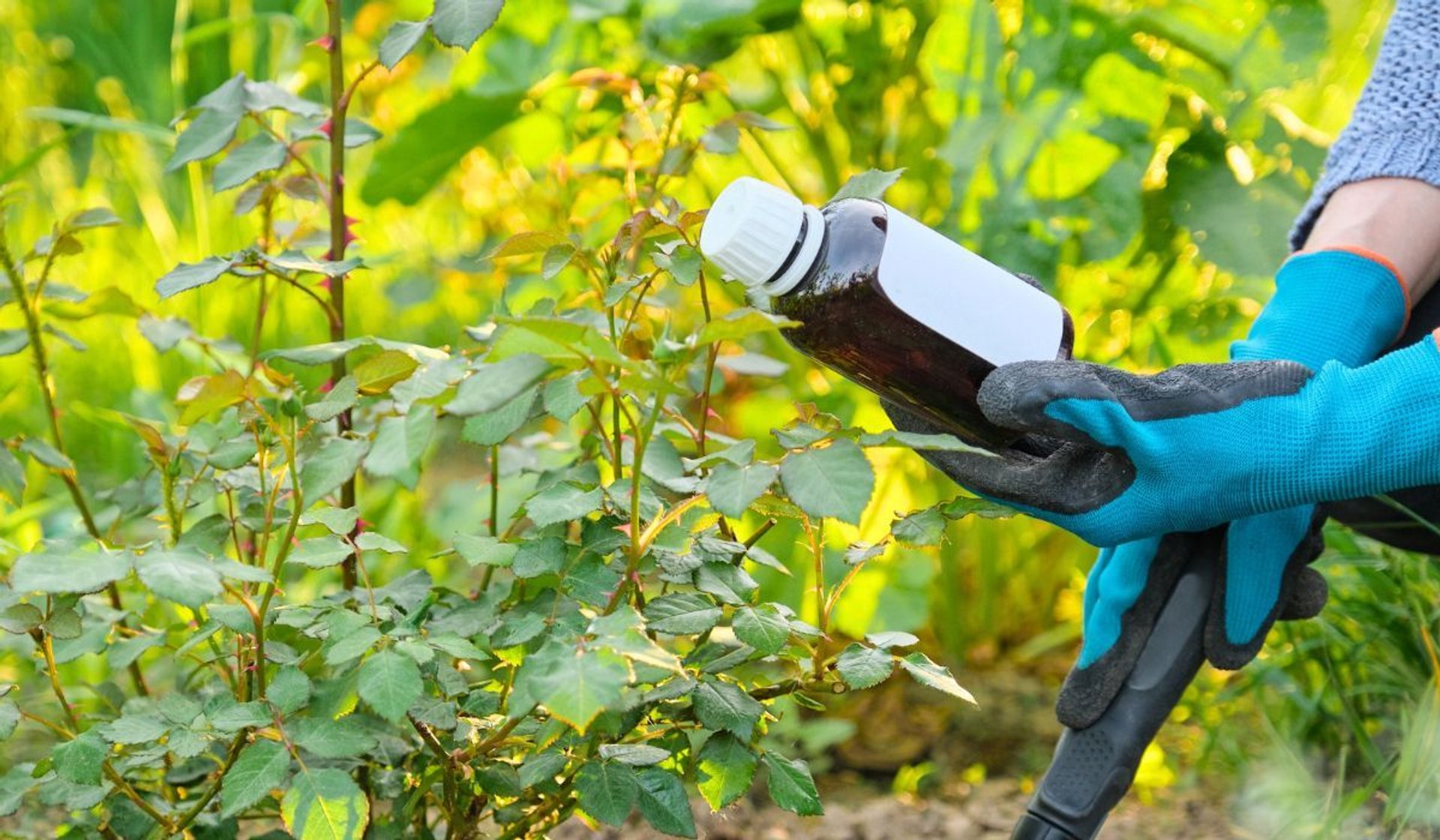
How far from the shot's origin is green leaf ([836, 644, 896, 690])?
0.77 m

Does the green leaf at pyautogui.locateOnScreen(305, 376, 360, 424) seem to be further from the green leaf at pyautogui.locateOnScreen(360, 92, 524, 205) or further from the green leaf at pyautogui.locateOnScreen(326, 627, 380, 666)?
the green leaf at pyautogui.locateOnScreen(360, 92, 524, 205)

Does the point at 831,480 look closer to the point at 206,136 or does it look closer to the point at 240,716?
the point at 240,716

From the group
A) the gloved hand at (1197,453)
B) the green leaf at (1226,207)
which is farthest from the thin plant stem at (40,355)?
the green leaf at (1226,207)

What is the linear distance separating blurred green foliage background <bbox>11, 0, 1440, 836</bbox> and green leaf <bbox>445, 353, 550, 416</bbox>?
1.63 ft

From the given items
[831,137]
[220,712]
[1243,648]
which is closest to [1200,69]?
[831,137]

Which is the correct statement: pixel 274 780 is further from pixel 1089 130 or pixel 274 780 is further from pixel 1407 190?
pixel 1089 130

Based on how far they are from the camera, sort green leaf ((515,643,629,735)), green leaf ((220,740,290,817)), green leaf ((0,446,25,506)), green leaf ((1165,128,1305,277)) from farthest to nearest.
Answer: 1. green leaf ((1165,128,1305,277))
2. green leaf ((0,446,25,506))
3. green leaf ((220,740,290,817))
4. green leaf ((515,643,629,735))

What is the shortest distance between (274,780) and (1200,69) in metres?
1.42

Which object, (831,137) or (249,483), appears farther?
(831,137)

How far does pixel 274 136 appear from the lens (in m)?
0.96

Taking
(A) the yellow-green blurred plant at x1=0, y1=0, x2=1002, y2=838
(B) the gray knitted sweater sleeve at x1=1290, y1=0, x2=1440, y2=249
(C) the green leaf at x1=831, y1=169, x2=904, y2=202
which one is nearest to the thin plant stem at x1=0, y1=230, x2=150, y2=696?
(A) the yellow-green blurred plant at x1=0, y1=0, x2=1002, y2=838

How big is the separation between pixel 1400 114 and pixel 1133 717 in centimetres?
57

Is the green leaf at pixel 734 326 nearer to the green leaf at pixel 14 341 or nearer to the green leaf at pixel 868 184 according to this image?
the green leaf at pixel 868 184

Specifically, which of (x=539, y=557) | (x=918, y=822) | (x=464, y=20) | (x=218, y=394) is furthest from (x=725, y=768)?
(x=918, y=822)
